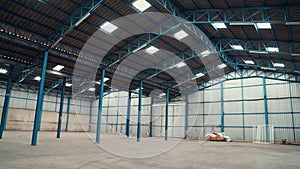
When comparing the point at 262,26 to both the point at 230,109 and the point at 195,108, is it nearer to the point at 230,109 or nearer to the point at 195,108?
the point at 230,109

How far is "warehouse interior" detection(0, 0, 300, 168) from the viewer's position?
15.7m

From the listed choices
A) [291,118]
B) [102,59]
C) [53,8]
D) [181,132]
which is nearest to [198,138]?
[181,132]

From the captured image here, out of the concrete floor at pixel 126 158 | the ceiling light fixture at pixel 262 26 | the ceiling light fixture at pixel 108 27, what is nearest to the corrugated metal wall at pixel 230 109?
the concrete floor at pixel 126 158

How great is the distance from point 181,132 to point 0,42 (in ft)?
110

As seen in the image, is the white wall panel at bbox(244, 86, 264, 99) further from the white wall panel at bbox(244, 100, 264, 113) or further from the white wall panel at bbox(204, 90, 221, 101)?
the white wall panel at bbox(204, 90, 221, 101)

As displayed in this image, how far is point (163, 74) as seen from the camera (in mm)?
34812

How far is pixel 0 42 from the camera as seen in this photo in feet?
69.7

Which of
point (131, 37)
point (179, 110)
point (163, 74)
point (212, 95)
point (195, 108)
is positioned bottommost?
point (179, 110)

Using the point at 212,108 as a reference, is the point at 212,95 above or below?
above

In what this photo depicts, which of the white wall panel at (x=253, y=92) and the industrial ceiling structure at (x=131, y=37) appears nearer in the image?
the industrial ceiling structure at (x=131, y=37)

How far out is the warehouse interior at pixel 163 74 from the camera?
15656mm

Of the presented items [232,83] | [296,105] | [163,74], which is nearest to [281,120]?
[296,105]

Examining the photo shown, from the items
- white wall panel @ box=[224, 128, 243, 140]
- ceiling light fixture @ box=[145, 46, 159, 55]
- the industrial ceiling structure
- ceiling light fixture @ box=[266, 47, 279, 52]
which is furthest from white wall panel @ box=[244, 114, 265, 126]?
ceiling light fixture @ box=[145, 46, 159, 55]

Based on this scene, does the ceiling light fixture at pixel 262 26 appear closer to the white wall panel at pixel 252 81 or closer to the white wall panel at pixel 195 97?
the white wall panel at pixel 252 81
